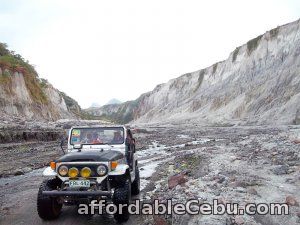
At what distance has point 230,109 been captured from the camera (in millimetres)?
69750

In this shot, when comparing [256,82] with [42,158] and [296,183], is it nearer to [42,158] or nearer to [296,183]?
[42,158]

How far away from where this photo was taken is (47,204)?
828cm

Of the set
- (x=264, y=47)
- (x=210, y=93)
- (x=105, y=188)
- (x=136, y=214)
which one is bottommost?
(x=136, y=214)

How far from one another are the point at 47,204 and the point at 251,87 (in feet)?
211

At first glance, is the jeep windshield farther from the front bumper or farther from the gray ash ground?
the front bumper

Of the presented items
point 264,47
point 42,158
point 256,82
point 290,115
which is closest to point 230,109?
point 256,82

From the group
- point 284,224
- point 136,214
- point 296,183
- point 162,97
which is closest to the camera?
point 284,224

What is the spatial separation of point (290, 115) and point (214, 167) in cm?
3652

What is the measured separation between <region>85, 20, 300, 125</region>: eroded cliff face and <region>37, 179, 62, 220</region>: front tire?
136 feet

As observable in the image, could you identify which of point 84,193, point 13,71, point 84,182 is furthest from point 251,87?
point 84,193

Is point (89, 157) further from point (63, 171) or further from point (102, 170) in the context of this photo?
point (63, 171)

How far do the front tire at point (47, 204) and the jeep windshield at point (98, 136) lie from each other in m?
1.71

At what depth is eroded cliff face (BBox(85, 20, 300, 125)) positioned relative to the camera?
54844 millimetres

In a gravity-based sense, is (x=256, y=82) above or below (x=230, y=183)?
above
